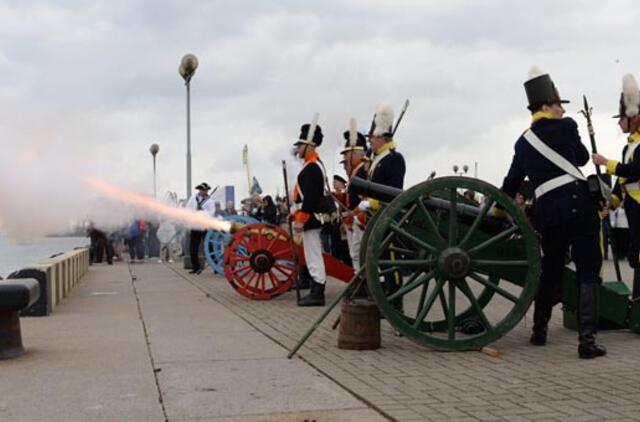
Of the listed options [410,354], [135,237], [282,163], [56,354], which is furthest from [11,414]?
[135,237]

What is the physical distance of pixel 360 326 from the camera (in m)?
6.18

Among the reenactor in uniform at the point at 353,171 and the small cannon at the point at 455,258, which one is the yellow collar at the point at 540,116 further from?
the reenactor in uniform at the point at 353,171

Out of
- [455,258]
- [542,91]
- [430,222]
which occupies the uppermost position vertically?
[542,91]

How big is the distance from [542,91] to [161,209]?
728cm

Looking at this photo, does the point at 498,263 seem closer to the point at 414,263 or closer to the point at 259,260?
the point at 414,263

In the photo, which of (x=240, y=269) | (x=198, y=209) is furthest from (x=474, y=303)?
(x=198, y=209)

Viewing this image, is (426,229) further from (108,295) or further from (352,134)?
(108,295)

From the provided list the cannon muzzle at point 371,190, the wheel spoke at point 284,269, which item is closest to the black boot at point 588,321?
the cannon muzzle at point 371,190

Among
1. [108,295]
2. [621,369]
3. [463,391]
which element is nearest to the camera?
[463,391]

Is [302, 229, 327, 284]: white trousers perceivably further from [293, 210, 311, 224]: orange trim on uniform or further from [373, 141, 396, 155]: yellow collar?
[373, 141, 396, 155]: yellow collar

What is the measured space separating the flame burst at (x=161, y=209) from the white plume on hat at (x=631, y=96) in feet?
19.5

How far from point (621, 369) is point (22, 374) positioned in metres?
3.67

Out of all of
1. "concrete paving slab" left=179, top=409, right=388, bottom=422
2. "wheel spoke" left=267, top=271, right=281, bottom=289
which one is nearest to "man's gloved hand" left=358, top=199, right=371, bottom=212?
"wheel spoke" left=267, top=271, right=281, bottom=289

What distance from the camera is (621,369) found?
5395 millimetres
